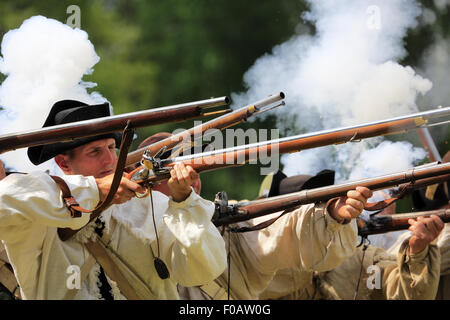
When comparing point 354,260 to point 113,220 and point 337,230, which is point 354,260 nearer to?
point 337,230

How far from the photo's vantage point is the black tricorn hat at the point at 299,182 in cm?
551

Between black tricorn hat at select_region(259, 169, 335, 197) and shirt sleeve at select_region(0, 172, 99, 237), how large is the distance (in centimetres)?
201

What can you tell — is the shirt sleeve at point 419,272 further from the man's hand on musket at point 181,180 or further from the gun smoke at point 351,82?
the man's hand on musket at point 181,180

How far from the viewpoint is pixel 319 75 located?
6484 millimetres

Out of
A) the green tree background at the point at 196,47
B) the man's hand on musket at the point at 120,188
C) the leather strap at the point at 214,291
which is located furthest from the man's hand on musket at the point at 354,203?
the green tree background at the point at 196,47

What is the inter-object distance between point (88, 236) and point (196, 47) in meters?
4.81

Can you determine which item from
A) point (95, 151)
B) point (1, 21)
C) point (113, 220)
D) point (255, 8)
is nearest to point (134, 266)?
point (113, 220)

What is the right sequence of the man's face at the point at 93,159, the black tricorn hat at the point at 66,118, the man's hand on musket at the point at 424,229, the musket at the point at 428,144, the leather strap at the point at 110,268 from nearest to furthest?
1. the leather strap at the point at 110,268
2. the black tricorn hat at the point at 66,118
3. the man's face at the point at 93,159
4. the man's hand on musket at the point at 424,229
5. the musket at the point at 428,144

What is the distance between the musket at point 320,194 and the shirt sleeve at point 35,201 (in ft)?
4.95

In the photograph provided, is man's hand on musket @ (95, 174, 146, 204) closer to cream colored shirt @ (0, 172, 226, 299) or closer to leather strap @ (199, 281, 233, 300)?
cream colored shirt @ (0, 172, 226, 299)

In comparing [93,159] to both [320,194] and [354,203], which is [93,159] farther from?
[354,203]

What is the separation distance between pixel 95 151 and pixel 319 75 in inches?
95.2

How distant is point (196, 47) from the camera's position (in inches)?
351

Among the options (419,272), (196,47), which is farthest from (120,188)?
(196,47)
